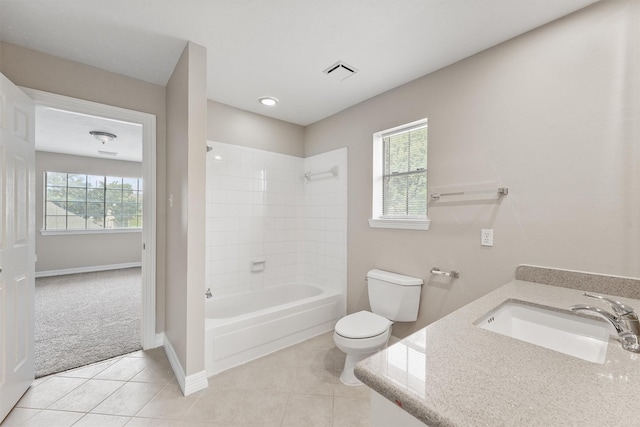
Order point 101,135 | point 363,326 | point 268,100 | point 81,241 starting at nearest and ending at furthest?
1. point 363,326
2. point 268,100
3. point 101,135
4. point 81,241

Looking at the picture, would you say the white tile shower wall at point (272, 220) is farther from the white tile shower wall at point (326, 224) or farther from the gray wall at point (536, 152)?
the gray wall at point (536, 152)

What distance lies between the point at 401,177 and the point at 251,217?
167cm

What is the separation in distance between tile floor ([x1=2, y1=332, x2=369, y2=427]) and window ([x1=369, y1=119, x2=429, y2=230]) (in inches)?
51.7

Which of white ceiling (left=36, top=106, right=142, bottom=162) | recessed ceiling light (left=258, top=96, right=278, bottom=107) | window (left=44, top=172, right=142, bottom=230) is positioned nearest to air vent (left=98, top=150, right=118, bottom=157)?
white ceiling (left=36, top=106, right=142, bottom=162)

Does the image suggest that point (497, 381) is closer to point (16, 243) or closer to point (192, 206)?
point (192, 206)

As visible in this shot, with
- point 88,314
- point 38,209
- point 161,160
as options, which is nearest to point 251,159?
point 161,160

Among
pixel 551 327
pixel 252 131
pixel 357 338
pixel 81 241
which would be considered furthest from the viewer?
pixel 81 241

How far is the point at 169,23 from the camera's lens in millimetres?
1669

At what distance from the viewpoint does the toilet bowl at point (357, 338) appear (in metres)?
1.89

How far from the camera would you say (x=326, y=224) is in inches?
124

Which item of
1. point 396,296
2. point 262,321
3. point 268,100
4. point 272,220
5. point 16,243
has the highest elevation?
point 268,100

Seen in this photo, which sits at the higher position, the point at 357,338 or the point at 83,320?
the point at 357,338

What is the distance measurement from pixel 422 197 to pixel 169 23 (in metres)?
2.17

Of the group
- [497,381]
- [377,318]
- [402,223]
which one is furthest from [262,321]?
[497,381]
